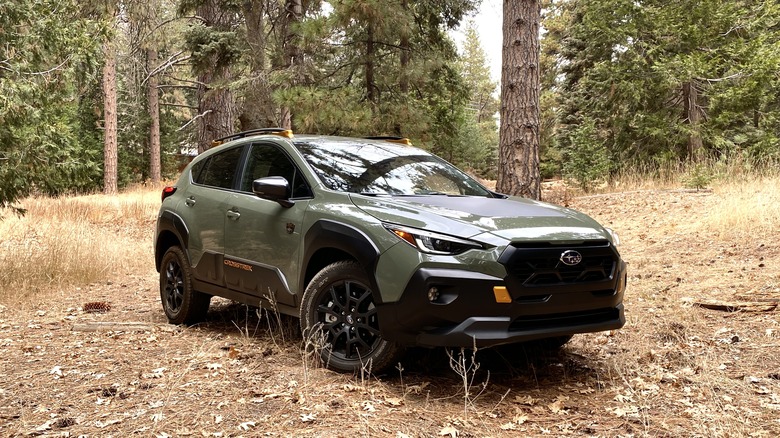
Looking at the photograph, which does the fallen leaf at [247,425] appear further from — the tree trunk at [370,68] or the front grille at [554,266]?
the tree trunk at [370,68]

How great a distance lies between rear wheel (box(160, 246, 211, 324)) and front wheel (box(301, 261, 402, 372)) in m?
2.03

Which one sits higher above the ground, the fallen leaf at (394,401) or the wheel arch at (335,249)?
the wheel arch at (335,249)

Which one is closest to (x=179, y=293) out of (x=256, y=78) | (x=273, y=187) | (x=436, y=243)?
(x=273, y=187)

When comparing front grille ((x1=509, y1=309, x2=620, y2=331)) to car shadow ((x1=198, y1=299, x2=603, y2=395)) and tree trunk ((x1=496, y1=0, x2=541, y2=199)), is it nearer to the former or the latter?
car shadow ((x1=198, y1=299, x2=603, y2=395))

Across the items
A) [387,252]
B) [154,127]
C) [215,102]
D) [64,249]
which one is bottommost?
[64,249]

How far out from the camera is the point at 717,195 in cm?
1151

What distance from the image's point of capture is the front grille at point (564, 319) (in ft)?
12.7

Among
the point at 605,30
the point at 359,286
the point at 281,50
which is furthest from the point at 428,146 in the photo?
the point at 359,286

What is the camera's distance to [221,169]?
20.2ft

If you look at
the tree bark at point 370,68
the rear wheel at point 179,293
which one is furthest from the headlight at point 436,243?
the tree bark at point 370,68

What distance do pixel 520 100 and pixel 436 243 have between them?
256 inches

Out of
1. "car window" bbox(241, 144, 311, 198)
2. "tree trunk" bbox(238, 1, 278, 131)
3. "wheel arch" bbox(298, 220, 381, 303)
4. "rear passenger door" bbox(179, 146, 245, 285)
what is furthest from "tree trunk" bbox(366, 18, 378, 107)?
"wheel arch" bbox(298, 220, 381, 303)

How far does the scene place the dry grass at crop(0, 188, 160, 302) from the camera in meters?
8.63

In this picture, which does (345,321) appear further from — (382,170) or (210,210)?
(210,210)
